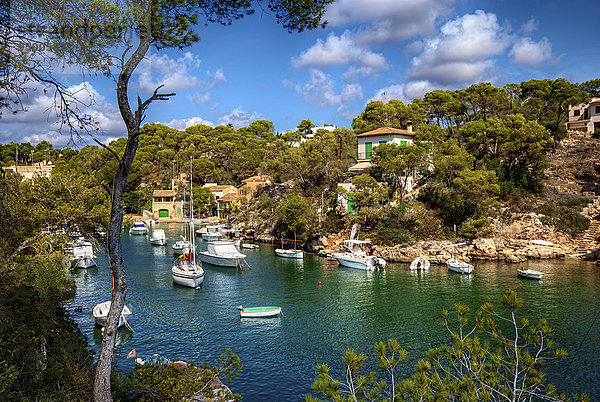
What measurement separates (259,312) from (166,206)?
63.7 meters

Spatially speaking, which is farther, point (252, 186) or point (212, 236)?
point (252, 186)

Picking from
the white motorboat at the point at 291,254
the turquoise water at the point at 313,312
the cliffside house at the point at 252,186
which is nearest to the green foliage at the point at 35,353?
the turquoise water at the point at 313,312

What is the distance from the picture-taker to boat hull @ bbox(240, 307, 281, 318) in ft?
77.3

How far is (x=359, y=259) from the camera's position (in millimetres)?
37438

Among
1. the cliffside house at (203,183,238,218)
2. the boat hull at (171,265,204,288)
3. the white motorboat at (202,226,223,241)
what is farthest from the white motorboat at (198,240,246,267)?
the cliffside house at (203,183,238,218)

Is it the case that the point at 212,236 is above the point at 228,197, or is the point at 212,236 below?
below

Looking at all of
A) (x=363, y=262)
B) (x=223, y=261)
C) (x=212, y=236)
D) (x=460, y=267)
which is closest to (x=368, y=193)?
(x=363, y=262)

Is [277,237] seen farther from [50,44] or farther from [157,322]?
[50,44]

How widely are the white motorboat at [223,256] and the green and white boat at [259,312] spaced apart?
1466 cm

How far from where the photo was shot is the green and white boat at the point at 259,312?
23547mm

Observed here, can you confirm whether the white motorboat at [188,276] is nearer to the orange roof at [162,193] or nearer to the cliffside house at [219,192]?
the cliffside house at [219,192]

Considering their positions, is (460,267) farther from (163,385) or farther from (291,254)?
(163,385)

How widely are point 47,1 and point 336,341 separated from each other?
17468 mm

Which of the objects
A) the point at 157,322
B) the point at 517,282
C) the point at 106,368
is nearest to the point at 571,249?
the point at 517,282
